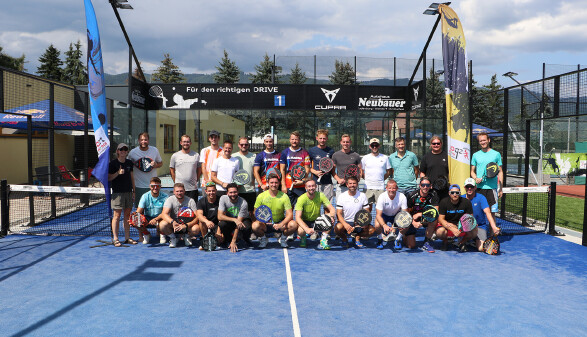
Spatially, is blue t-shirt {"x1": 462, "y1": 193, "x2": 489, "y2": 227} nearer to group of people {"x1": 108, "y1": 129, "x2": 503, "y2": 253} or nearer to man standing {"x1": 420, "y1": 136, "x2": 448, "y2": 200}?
group of people {"x1": 108, "y1": 129, "x2": 503, "y2": 253}

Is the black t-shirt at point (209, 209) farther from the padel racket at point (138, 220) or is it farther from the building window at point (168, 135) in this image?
the building window at point (168, 135)

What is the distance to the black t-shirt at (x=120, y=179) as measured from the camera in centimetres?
714

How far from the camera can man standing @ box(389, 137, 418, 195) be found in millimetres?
7566

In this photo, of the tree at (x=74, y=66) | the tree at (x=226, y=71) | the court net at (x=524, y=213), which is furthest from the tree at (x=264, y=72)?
the court net at (x=524, y=213)

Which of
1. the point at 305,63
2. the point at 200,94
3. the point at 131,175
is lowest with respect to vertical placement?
the point at 131,175

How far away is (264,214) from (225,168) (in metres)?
1.24

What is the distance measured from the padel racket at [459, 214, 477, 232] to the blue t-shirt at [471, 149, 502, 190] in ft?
4.32

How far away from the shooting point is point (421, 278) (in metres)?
5.57

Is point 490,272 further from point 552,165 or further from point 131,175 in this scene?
point 552,165

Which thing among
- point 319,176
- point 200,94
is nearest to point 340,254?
point 319,176

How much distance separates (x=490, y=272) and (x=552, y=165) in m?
16.4

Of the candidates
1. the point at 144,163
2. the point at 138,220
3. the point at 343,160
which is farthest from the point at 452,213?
the point at 144,163

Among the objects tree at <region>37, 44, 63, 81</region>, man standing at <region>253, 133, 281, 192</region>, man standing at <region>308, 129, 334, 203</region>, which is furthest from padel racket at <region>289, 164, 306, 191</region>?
tree at <region>37, 44, 63, 81</region>

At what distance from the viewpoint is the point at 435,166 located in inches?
295
